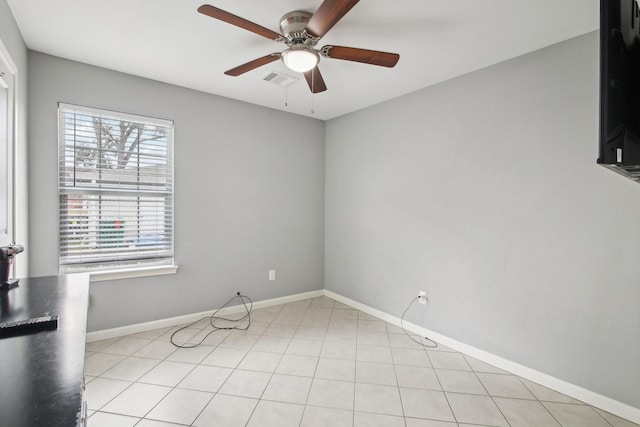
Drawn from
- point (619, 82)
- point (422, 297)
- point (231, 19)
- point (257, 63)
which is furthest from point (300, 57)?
point (422, 297)

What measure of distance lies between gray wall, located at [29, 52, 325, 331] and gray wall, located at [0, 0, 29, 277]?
0.38 feet

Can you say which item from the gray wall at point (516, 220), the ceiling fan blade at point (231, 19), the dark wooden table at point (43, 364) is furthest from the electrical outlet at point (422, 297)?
the dark wooden table at point (43, 364)

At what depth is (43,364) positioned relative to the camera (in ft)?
2.57

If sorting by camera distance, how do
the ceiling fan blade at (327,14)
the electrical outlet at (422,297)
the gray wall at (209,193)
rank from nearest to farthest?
the ceiling fan blade at (327,14) → the gray wall at (209,193) → the electrical outlet at (422,297)

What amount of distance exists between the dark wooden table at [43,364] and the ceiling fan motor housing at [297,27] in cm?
177

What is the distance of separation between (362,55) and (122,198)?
94.9 inches

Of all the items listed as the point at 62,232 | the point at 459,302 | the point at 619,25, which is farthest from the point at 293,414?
the point at 62,232

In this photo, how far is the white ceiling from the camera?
5.78 feet

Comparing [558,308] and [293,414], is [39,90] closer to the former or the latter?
[293,414]

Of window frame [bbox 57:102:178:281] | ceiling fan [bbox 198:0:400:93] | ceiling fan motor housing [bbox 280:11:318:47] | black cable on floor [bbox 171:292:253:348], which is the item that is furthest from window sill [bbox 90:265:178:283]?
ceiling fan motor housing [bbox 280:11:318:47]

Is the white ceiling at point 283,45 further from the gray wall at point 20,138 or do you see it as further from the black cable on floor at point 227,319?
the black cable on floor at point 227,319

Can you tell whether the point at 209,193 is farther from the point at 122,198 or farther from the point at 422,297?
the point at 422,297

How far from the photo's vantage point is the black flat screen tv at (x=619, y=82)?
75 centimetres

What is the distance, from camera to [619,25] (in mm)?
759
